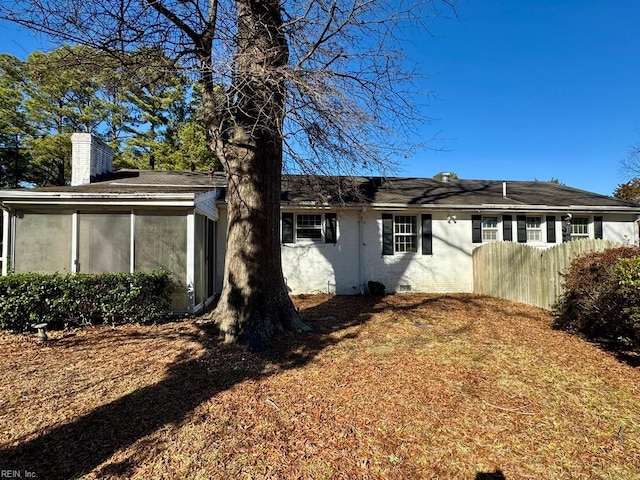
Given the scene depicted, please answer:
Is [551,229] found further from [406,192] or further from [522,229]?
[406,192]

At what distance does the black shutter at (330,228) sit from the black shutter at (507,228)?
5.95 meters

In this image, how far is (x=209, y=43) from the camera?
5.89m

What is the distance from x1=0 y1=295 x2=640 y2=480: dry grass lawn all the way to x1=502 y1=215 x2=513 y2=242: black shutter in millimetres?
6529

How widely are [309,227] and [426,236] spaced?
13.3ft

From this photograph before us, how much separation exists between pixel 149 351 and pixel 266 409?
2.65m

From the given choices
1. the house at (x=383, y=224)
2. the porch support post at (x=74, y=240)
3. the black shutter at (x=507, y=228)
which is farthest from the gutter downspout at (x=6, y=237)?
the black shutter at (x=507, y=228)

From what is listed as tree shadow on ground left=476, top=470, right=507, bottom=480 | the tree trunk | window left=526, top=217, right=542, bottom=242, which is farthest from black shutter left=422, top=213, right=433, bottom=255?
tree shadow on ground left=476, top=470, right=507, bottom=480

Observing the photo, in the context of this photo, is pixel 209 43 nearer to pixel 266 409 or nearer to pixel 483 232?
pixel 266 409

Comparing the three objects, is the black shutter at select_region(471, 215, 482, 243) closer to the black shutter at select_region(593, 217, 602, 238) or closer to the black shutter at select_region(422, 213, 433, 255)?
the black shutter at select_region(422, 213, 433, 255)

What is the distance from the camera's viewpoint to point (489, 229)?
1228 cm

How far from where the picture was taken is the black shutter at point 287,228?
37.9 feet

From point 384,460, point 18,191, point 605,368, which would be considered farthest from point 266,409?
point 18,191

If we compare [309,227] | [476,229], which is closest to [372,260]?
[309,227]

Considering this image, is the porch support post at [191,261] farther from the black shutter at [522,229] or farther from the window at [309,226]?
the black shutter at [522,229]
